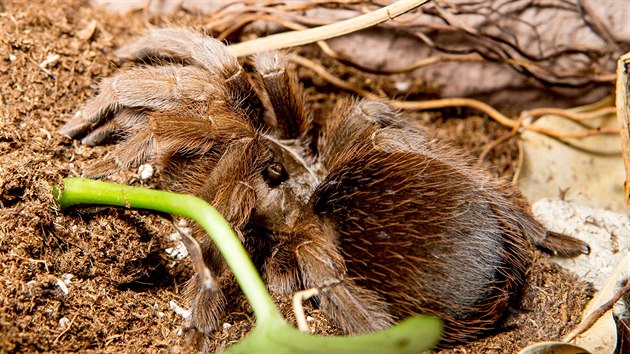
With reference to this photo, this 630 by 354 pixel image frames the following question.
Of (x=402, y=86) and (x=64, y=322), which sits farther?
(x=402, y=86)

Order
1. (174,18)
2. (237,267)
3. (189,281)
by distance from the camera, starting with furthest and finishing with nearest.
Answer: (174,18) → (189,281) → (237,267)

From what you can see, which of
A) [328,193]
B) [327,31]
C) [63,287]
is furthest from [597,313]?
[63,287]

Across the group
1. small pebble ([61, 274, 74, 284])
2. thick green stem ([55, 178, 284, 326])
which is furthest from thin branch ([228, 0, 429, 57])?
small pebble ([61, 274, 74, 284])

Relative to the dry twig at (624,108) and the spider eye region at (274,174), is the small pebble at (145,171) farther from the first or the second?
the dry twig at (624,108)

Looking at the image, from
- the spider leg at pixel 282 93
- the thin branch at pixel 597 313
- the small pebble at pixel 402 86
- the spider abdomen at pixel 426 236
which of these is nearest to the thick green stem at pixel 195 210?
the spider abdomen at pixel 426 236

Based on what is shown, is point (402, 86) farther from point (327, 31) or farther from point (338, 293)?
point (338, 293)

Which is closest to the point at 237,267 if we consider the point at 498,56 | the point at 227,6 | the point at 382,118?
the point at 382,118

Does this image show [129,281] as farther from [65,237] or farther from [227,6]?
[227,6]
